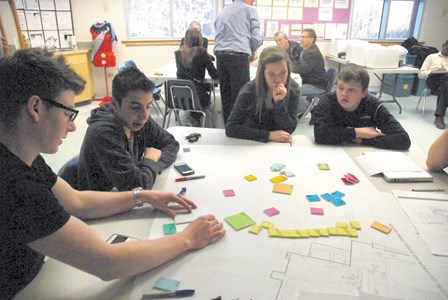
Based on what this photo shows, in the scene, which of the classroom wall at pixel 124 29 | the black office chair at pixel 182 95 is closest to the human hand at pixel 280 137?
the black office chair at pixel 182 95

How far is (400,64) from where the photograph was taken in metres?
5.28

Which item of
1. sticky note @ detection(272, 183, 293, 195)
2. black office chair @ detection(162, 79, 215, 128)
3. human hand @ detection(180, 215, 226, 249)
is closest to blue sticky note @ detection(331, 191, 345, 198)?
sticky note @ detection(272, 183, 293, 195)

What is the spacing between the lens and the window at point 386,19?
6461 millimetres

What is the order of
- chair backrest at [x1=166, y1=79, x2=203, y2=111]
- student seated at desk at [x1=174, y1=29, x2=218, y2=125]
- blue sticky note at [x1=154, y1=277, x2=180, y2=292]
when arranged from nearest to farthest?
blue sticky note at [x1=154, y1=277, x2=180, y2=292]
chair backrest at [x1=166, y1=79, x2=203, y2=111]
student seated at desk at [x1=174, y1=29, x2=218, y2=125]

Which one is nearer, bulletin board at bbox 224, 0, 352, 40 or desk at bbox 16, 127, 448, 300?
desk at bbox 16, 127, 448, 300

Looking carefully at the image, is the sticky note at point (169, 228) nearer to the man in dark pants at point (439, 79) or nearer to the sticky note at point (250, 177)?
the sticky note at point (250, 177)

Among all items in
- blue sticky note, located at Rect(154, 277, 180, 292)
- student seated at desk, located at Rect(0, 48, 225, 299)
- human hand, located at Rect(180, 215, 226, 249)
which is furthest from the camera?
human hand, located at Rect(180, 215, 226, 249)

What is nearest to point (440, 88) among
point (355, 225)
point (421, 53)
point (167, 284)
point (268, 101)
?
point (421, 53)

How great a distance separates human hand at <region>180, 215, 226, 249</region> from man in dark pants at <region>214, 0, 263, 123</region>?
2802 millimetres

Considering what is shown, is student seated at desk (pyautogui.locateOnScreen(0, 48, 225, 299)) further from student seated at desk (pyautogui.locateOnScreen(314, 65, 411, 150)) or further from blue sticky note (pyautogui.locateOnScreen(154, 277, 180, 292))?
student seated at desk (pyautogui.locateOnScreen(314, 65, 411, 150))

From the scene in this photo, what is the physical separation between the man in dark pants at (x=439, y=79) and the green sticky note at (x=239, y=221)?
14.5ft

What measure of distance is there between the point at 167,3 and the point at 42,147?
19.3 feet

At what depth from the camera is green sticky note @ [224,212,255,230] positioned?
119cm

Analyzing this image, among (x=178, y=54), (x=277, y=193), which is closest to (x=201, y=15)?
(x=178, y=54)
